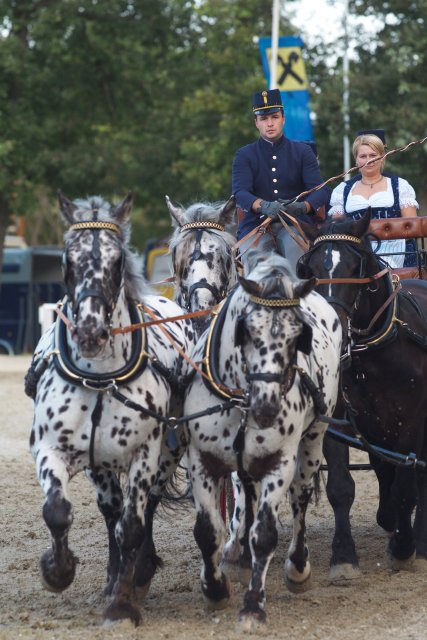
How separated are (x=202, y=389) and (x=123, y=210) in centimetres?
102

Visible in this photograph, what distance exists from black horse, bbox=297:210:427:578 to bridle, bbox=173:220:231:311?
0.53m

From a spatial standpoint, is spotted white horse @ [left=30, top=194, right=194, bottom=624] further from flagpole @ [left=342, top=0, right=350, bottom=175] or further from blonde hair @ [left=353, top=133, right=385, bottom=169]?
flagpole @ [left=342, top=0, right=350, bottom=175]

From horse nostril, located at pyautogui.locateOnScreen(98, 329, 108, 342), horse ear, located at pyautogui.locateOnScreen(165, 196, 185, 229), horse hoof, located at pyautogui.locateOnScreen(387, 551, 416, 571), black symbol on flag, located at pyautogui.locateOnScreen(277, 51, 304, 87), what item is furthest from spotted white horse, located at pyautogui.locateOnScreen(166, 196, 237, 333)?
black symbol on flag, located at pyautogui.locateOnScreen(277, 51, 304, 87)

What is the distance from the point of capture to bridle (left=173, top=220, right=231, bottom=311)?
7340mm

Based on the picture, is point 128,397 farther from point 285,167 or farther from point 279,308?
point 285,167

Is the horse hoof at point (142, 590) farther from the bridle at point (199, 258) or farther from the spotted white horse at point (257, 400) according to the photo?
the bridle at point (199, 258)

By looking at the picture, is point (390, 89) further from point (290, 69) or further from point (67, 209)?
point (67, 209)

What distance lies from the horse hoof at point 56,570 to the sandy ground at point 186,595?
0.78ft

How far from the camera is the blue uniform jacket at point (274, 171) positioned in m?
8.29

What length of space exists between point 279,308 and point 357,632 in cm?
165

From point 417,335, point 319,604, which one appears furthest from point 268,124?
point 319,604

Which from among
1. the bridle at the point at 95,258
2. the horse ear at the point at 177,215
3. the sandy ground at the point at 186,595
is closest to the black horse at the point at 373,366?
the sandy ground at the point at 186,595

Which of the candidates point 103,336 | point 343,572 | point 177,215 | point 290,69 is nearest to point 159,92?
point 290,69

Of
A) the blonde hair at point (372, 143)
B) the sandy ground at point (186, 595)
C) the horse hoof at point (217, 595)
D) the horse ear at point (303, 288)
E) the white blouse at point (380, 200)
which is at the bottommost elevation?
the sandy ground at point (186, 595)
